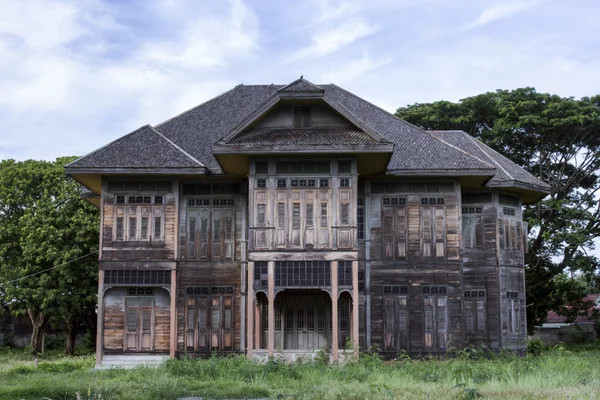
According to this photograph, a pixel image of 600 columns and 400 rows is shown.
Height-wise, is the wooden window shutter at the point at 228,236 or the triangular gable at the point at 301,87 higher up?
the triangular gable at the point at 301,87

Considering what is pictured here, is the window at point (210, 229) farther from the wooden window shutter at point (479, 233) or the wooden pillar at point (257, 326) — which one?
the wooden window shutter at point (479, 233)

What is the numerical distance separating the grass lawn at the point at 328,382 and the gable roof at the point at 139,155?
23.8 feet

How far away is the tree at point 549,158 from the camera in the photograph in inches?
1389

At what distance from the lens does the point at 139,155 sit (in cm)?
2742

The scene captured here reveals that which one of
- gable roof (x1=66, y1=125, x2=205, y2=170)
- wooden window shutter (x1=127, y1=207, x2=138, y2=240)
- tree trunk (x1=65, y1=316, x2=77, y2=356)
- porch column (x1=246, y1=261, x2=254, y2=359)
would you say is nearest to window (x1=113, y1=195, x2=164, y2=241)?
wooden window shutter (x1=127, y1=207, x2=138, y2=240)

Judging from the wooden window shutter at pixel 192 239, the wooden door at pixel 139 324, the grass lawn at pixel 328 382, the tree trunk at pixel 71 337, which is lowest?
the tree trunk at pixel 71 337

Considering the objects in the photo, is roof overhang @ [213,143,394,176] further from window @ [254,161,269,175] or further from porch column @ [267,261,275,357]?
porch column @ [267,261,275,357]

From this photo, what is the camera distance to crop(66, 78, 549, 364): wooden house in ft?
84.8

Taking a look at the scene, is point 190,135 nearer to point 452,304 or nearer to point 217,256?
point 217,256

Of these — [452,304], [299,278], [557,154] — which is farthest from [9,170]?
[557,154]

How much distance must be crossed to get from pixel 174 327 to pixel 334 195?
722 cm

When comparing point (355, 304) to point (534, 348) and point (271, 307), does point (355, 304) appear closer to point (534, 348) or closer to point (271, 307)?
point (271, 307)

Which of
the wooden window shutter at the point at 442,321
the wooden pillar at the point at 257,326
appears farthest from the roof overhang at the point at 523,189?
the wooden pillar at the point at 257,326

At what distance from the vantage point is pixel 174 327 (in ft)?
89.2
